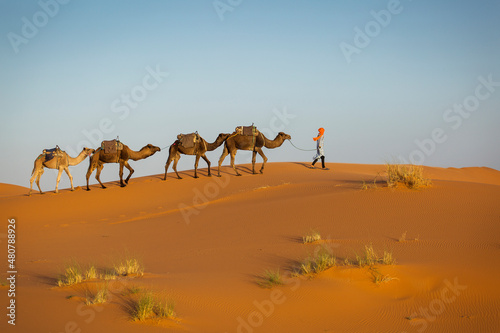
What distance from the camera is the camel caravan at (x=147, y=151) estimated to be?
906 inches

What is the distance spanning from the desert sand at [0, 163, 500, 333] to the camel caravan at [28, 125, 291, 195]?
2969 millimetres

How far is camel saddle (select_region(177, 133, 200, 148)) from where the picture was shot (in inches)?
930

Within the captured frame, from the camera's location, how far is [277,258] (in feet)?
32.1

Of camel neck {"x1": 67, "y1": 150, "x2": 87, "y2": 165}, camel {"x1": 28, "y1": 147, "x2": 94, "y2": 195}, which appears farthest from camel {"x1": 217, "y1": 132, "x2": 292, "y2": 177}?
camel neck {"x1": 67, "y1": 150, "x2": 87, "y2": 165}

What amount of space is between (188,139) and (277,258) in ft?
48.1

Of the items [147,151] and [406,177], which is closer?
[406,177]

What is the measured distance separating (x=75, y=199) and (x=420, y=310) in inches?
760

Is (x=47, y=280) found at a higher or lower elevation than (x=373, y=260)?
lower

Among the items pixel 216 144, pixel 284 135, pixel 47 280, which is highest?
pixel 284 135

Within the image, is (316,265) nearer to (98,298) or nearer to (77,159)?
(98,298)

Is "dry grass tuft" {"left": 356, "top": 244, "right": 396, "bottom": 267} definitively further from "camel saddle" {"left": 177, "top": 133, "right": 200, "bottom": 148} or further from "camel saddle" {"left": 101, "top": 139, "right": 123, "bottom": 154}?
"camel saddle" {"left": 101, "top": 139, "right": 123, "bottom": 154}

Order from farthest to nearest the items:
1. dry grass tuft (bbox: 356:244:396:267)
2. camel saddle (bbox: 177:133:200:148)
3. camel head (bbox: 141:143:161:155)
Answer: camel head (bbox: 141:143:161:155) → camel saddle (bbox: 177:133:200:148) → dry grass tuft (bbox: 356:244:396:267)

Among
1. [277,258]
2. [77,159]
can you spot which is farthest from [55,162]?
[277,258]

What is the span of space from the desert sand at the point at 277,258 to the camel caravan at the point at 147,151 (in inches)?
117
